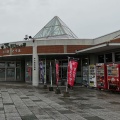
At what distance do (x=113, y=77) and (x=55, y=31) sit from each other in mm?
18635

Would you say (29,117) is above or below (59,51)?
below

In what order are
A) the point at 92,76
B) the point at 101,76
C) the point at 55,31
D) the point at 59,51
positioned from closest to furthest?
the point at 101,76 < the point at 92,76 < the point at 59,51 < the point at 55,31

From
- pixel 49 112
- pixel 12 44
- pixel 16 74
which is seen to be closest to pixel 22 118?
pixel 49 112

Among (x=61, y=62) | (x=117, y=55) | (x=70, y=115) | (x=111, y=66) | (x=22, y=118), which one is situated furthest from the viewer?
(x=61, y=62)

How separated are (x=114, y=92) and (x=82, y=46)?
26.0 ft

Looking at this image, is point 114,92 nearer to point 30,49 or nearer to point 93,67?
point 93,67

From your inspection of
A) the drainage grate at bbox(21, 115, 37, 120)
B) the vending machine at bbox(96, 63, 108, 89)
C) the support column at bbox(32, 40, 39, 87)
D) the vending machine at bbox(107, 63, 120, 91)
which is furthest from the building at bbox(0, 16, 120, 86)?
the drainage grate at bbox(21, 115, 37, 120)

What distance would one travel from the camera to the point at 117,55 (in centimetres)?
2128

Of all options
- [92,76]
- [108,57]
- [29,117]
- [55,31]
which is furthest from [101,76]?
[55,31]

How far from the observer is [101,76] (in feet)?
68.5

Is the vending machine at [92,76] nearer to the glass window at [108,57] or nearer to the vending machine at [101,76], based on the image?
the vending machine at [101,76]

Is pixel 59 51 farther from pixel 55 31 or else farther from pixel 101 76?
pixel 55 31

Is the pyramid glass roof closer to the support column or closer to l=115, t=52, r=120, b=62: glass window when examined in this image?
the support column

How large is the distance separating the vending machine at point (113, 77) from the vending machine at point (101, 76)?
0.70 metres
